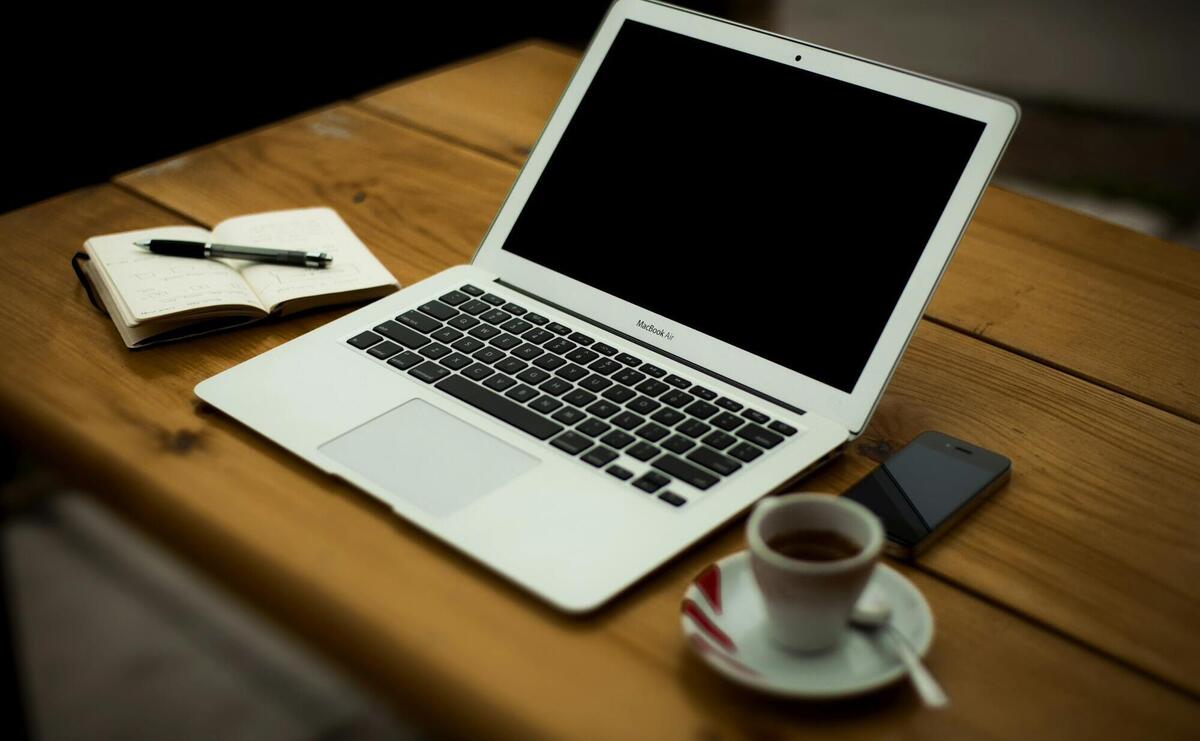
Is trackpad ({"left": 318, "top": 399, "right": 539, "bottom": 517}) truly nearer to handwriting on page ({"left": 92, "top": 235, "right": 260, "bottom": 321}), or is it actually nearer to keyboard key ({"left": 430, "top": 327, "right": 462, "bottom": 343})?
keyboard key ({"left": 430, "top": 327, "right": 462, "bottom": 343})

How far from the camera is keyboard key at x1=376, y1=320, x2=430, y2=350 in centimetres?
95

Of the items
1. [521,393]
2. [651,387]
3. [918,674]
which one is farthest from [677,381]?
[918,674]

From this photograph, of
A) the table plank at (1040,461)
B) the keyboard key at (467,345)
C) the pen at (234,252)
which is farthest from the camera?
the pen at (234,252)

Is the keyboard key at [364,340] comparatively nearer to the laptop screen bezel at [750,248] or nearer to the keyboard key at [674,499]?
the laptop screen bezel at [750,248]

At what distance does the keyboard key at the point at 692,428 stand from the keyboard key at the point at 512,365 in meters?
0.15

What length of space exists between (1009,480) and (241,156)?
0.97 meters

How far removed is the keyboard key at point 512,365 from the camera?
914 millimetres

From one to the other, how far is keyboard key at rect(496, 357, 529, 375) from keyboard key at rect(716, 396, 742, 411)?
16 centimetres

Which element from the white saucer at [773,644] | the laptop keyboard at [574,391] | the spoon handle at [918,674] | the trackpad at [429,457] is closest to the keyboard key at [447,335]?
the laptop keyboard at [574,391]

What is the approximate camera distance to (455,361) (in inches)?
36.5

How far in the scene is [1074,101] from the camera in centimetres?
390

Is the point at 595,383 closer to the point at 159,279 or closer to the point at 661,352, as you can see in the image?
the point at 661,352

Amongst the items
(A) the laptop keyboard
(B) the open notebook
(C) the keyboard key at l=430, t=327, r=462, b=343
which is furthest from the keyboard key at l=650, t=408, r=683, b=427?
(B) the open notebook

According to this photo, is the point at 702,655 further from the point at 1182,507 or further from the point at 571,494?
the point at 1182,507
